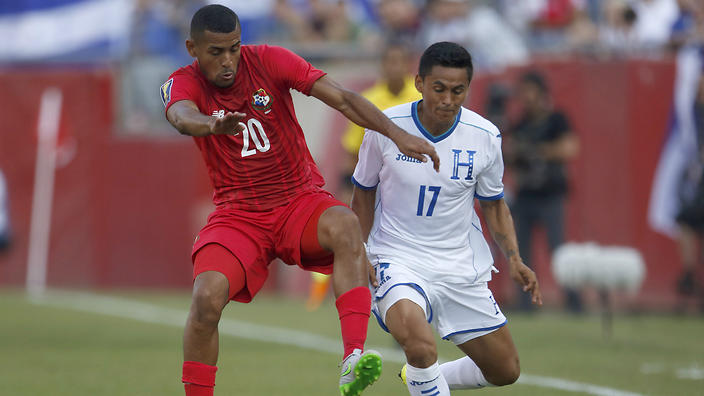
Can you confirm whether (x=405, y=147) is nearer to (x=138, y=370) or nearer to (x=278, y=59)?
(x=278, y=59)

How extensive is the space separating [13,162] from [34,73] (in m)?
1.42

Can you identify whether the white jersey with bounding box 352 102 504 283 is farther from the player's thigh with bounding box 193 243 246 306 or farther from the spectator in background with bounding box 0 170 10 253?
the spectator in background with bounding box 0 170 10 253

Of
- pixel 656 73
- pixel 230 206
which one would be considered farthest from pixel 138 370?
pixel 656 73

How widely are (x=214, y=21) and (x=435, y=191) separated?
1499mm

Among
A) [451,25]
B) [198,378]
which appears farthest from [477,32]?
[198,378]

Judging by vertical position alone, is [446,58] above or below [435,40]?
below

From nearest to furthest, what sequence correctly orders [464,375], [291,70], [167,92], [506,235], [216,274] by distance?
[216,274], [167,92], [291,70], [506,235], [464,375]

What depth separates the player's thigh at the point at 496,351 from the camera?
6227 millimetres

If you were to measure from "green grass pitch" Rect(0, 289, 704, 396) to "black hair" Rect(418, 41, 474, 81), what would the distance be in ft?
8.39

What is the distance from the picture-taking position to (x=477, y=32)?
15398 mm

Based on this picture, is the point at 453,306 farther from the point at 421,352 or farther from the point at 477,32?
the point at 477,32

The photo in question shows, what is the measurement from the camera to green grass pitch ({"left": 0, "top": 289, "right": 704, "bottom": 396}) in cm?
789

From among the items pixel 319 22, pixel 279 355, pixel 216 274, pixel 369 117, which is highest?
pixel 319 22

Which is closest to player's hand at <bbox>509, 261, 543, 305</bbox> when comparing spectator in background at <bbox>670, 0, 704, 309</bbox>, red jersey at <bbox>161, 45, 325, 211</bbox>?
red jersey at <bbox>161, 45, 325, 211</bbox>
